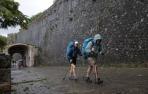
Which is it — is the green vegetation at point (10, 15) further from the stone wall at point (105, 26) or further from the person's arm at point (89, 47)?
the stone wall at point (105, 26)

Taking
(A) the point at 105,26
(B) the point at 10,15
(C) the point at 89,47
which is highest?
(A) the point at 105,26

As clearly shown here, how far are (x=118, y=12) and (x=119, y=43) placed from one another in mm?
2340

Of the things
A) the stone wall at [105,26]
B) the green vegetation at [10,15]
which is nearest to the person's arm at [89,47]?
the green vegetation at [10,15]

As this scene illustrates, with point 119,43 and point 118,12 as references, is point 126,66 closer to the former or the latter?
point 119,43

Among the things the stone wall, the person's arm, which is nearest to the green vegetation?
the person's arm

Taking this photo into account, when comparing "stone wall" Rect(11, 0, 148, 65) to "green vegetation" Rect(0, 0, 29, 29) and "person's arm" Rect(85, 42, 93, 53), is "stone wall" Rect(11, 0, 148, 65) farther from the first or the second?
"green vegetation" Rect(0, 0, 29, 29)

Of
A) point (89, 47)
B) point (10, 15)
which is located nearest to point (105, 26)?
point (89, 47)

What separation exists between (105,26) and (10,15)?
16978mm

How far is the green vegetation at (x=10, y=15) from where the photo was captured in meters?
8.53

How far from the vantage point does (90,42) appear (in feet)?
41.8

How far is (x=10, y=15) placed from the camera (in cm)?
854

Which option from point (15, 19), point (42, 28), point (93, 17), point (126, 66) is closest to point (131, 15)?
point (126, 66)

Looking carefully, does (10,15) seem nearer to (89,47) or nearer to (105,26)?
(89,47)

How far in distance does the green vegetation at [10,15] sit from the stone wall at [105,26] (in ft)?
41.9
